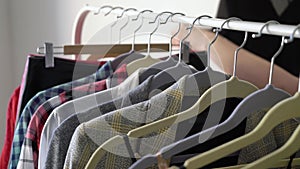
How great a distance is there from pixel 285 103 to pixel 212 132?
0.10 metres

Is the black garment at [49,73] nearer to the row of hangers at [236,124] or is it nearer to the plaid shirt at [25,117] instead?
the plaid shirt at [25,117]

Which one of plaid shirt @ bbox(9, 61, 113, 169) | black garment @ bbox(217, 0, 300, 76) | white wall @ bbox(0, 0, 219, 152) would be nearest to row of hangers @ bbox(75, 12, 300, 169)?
plaid shirt @ bbox(9, 61, 113, 169)

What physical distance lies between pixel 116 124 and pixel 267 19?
0.60 metres

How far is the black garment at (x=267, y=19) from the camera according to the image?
1.03 meters

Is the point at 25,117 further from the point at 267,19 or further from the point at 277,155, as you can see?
the point at 267,19

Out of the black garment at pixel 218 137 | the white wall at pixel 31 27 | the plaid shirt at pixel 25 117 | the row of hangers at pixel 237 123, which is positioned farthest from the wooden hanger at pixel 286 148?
the white wall at pixel 31 27

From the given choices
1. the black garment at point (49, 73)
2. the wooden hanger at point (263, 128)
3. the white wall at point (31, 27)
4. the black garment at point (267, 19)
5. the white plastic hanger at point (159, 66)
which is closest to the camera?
the wooden hanger at point (263, 128)

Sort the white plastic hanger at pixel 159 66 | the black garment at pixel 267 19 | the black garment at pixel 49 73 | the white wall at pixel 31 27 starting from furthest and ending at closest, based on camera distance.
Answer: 1. the white wall at pixel 31 27
2. the black garment at pixel 267 19
3. the black garment at pixel 49 73
4. the white plastic hanger at pixel 159 66

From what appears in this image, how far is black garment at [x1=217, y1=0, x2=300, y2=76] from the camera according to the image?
1031 mm

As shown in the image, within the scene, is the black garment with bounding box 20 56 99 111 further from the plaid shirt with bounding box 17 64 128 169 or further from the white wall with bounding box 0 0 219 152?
the white wall with bounding box 0 0 219 152

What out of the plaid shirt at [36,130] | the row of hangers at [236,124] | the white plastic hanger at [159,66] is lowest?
the plaid shirt at [36,130]

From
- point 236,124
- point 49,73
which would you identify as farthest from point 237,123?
point 49,73

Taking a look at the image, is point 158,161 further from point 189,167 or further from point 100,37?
point 100,37

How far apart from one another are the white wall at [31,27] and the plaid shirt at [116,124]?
924 millimetres
